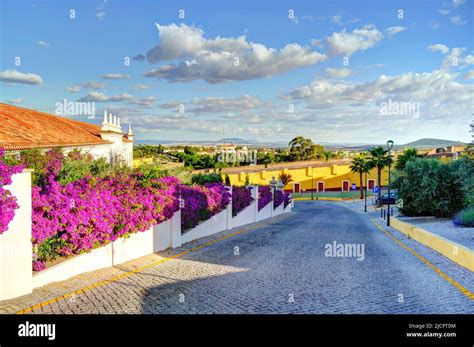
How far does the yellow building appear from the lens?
74.9 m

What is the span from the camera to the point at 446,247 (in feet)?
43.8

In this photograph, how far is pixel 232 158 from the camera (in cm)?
7669

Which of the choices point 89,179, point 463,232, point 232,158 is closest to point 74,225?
point 89,179

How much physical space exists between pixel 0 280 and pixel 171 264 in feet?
15.5

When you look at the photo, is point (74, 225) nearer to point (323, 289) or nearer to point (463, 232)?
point (323, 289)

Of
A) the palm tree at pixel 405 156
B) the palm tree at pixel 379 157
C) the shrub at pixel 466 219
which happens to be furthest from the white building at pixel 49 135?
the palm tree at pixel 379 157

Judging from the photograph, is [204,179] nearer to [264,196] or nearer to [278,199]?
[264,196]

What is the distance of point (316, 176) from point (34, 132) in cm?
6136

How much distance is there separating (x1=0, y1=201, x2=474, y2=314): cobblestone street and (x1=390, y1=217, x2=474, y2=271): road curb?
1.00ft
